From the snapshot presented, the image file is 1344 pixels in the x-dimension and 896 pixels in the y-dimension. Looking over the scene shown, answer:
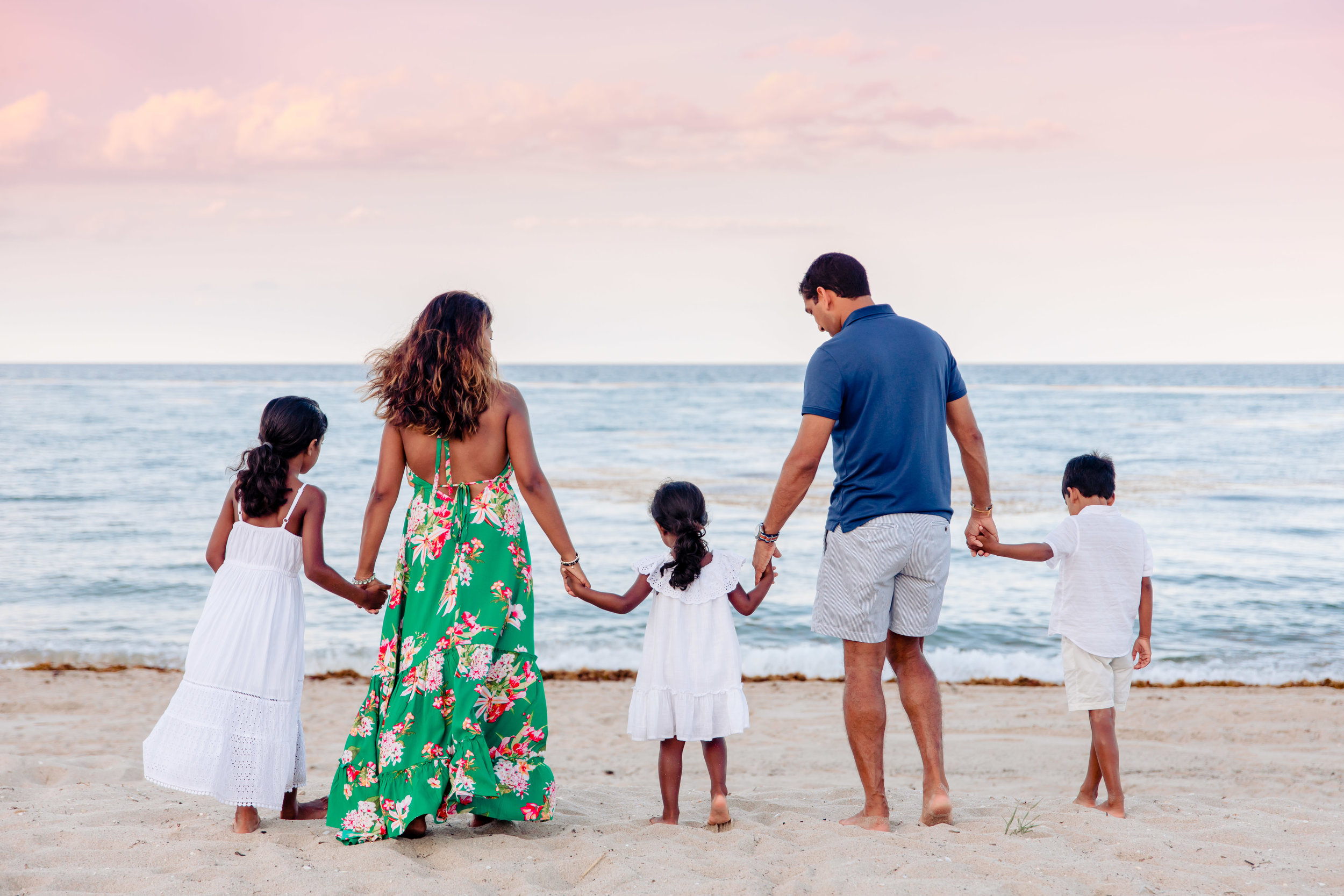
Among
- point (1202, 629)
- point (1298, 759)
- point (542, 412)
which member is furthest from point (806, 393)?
point (542, 412)

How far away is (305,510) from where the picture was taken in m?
3.44

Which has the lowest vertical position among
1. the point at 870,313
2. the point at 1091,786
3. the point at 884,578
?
the point at 1091,786

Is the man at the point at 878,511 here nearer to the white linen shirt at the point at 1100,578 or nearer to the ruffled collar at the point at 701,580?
the ruffled collar at the point at 701,580

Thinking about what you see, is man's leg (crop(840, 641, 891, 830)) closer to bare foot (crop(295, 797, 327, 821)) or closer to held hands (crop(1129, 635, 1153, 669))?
held hands (crop(1129, 635, 1153, 669))

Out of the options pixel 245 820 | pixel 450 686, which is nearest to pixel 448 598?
pixel 450 686

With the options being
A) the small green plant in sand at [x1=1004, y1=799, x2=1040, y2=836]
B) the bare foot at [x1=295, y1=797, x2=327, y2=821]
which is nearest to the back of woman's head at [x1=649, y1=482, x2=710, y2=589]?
the small green plant in sand at [x1=1004, y1=799, x2=1040, y2=836]

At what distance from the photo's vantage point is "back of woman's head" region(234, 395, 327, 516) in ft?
11.0

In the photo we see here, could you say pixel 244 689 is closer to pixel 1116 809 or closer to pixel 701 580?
pixel 701 580

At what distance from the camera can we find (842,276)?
3643 millimetres

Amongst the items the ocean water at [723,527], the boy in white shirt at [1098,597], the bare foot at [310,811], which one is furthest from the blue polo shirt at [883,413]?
the ocean water at [723,527]

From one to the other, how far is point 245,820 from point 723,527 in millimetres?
10950

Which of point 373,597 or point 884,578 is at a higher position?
point 884,578

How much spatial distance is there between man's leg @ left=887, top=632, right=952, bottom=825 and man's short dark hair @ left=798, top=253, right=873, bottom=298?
1344 mm

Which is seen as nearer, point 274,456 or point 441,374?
point 441,374
